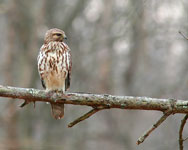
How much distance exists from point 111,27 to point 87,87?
119 inches

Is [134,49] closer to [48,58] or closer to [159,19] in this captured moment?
[159,19]

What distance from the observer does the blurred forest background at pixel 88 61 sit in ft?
Result: 45.9

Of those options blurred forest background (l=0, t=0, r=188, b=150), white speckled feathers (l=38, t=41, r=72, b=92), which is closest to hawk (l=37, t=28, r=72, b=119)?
white speckled feathers (l=38, t=41, r=72, b=92)

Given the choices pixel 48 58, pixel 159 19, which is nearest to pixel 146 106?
pixel 48 58

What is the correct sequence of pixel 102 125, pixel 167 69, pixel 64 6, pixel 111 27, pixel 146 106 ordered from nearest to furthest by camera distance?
pixel 146 106 → pixel 111 27 → pixel 64 6 → pixel 167 69 → pixel 102 125

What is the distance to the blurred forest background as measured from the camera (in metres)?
14.0

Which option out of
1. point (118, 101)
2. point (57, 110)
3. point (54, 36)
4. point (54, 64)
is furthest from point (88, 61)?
point (118, 101)

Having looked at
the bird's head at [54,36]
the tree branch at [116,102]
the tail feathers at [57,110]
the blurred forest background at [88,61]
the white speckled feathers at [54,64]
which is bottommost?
the tree branch at [116,102]

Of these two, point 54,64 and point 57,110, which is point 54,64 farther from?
point 57,110

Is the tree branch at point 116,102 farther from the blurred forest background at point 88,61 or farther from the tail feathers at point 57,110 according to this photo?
the blurred forest background at point 88,61

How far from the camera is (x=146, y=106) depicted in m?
4.51

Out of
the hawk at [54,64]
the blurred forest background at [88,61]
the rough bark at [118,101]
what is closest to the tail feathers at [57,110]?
the hawk at [54,64]

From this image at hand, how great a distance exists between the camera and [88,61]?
17.9 m

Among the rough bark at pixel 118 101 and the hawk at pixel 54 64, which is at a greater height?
the hawk at pixel 54 64
